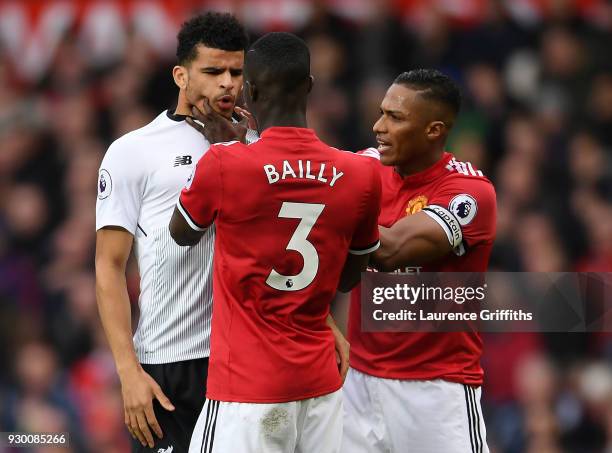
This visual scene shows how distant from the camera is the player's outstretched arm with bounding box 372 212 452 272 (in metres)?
4.48

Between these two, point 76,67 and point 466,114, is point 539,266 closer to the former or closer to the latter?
point 466,114

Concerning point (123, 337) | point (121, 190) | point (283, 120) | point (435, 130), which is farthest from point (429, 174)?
Result: point (123, 337)

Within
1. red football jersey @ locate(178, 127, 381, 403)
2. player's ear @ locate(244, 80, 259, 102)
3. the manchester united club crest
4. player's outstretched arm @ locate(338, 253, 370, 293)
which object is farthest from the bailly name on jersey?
the manchester united club crest

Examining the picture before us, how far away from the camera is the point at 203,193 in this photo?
3697 millimetres

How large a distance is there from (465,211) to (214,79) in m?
1.13

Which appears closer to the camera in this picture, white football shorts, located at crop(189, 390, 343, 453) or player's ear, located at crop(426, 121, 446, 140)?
white football shorts, located at crop(189, 390, 343, 453)

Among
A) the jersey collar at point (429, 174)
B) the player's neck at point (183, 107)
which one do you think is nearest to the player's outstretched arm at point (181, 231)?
the player's neck at point (183, 107)

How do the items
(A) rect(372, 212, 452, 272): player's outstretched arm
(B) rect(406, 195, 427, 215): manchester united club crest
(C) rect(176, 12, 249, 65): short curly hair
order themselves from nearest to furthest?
(C) rect(176, 12, 249, 65): short curly hair < (A) rect(372, 212, 452, 272): player's outstretched arm < (B) rect(406, 195, 427, 215): manchester united club crest

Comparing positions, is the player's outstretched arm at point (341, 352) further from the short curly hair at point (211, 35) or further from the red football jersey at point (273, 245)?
the short curly hair at point (211, 35)

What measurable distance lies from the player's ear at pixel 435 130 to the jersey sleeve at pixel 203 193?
4.36 ft

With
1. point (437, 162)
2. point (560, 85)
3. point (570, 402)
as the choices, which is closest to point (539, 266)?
point (570, 402)

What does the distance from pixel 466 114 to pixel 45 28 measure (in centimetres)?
313

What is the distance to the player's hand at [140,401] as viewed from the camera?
405 cm

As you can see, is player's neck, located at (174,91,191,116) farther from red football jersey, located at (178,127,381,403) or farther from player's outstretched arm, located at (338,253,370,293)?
player's outstretched arm, located at (338,253,370,293)
